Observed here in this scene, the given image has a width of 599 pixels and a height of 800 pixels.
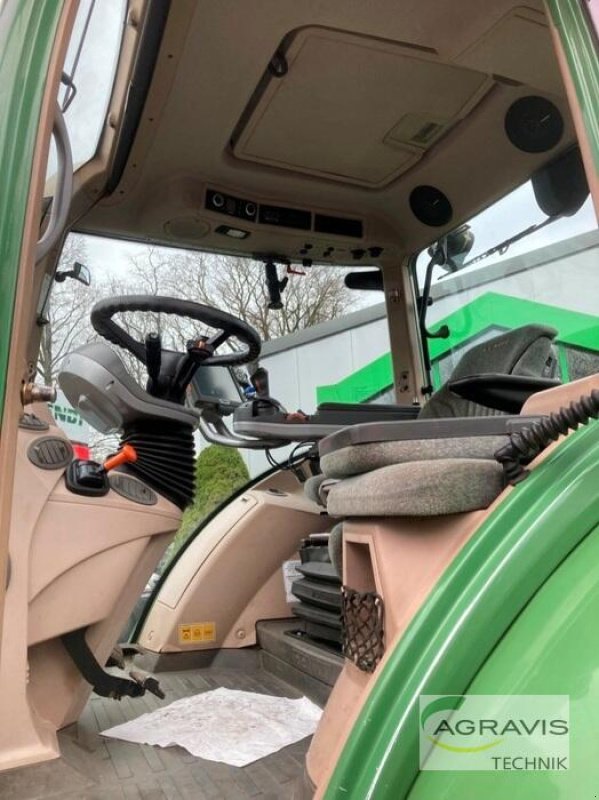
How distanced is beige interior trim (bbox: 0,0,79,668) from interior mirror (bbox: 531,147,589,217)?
164cm

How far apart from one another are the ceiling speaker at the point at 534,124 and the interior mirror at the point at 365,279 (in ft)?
2.67

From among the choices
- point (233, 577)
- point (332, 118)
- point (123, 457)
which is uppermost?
point (332, 118)

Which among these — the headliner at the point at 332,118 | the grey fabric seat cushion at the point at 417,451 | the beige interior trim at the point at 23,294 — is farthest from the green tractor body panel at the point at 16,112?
the headliner at the point at 332,118

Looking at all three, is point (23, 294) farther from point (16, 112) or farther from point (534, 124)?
point (534, 124)

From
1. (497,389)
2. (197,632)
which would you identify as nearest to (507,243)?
(497,389)

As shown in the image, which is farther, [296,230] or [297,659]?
[296,230]

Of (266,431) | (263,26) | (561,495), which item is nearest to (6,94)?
(561,495)

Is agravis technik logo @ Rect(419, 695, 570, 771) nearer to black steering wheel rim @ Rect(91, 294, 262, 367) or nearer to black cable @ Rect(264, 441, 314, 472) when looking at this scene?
black steering wheel rim @ Rect(91, 294, 262, 367)

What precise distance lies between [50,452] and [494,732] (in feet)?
3.37

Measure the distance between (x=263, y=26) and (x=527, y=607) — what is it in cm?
155

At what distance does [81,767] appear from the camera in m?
1.18

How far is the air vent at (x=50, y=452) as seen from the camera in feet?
4.16

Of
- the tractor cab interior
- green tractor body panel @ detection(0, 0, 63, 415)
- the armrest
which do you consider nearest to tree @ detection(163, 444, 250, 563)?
the tractor cab interior

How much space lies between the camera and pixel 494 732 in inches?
23.3
